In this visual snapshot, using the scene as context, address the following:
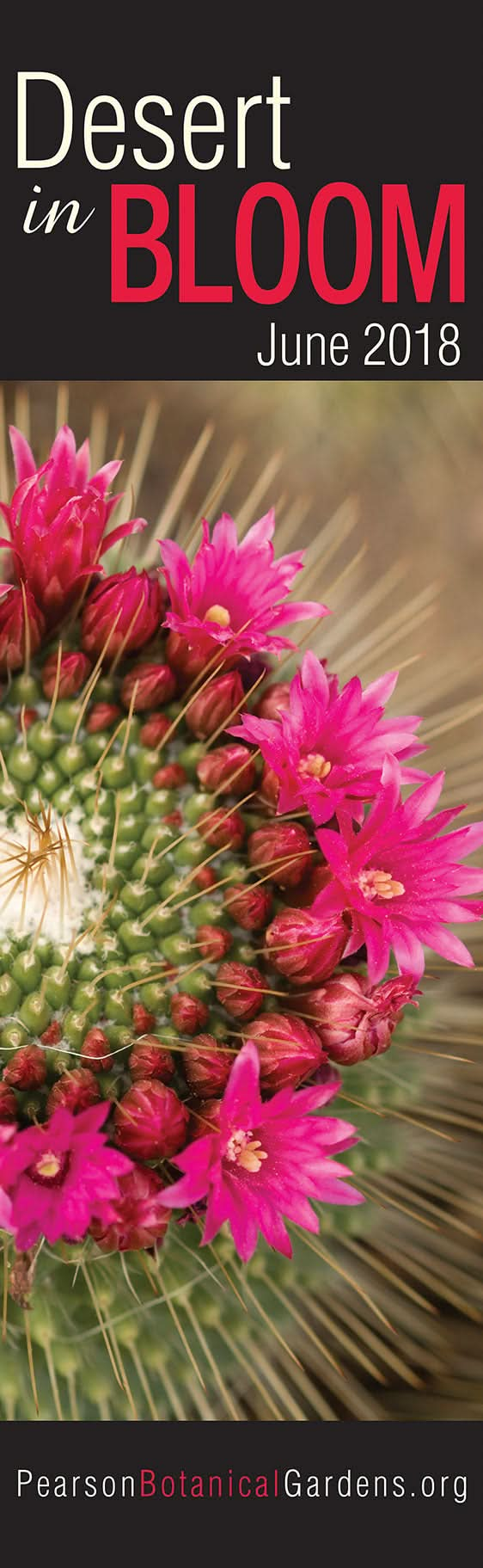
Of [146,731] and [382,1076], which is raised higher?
[146,731]

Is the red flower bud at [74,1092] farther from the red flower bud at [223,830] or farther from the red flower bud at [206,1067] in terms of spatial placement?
the red flower bud at [223,830]

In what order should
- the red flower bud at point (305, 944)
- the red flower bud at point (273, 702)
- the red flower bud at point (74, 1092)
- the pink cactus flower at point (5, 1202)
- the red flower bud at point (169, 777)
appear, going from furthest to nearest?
1. the red flower bud at point (273, 702)
2. the red flower bud at point (169, 777)
3. the red flower bud at point (305, 944)
4. the red flower bud at point (74, 1092)
5. the pink cactus flower at point (5, 1202)

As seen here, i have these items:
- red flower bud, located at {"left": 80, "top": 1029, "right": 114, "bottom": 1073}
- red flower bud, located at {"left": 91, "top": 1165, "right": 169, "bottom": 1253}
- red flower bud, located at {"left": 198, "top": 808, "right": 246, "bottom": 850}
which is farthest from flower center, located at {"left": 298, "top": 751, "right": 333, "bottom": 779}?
red flower bud, located at {"left": 91, "top": 1165, "right": 169, "bottom": 1253}

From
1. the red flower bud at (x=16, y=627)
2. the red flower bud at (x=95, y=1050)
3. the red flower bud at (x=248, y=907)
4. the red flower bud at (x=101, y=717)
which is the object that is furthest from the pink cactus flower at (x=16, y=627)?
the red flower bud at (x=95, y=1050)

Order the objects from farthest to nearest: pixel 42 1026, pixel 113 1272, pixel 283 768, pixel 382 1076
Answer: pixel 382 1076
pixel 113 1272
pixel 283 768
pixel 42 1026

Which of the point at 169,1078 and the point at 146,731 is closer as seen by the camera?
the point at 169,1078

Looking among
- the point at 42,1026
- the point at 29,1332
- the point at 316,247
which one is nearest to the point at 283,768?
the point at 42,1026

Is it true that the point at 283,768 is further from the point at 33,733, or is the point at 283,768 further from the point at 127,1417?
the point at 127,1417
